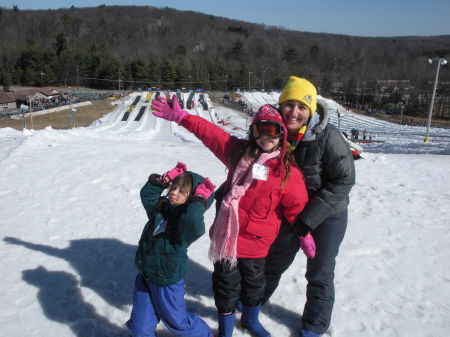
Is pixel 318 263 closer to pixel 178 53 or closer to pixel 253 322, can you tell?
pixel 253 322

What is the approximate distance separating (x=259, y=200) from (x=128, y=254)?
191 cm

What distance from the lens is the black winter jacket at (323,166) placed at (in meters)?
2.03

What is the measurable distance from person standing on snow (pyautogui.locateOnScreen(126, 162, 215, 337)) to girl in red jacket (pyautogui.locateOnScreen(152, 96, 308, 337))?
0.55ft

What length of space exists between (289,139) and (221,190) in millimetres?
525

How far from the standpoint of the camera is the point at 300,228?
2127 mm

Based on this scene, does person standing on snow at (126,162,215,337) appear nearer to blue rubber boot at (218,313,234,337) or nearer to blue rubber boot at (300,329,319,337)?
blue rubber boot at (218,313,234,337)

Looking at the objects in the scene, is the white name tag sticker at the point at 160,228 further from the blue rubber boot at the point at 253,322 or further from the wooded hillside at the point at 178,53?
the wooded hillside at the point at 178,53

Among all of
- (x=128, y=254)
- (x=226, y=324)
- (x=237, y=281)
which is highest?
(x=237, y=281)

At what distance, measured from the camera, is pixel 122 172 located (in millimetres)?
5711

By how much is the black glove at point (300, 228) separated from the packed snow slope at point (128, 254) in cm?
83

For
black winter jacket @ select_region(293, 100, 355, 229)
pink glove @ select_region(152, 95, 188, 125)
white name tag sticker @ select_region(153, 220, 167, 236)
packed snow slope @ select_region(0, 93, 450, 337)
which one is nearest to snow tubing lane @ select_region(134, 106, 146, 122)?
packed snow slope @ select_region(0, 93, 450, 337)

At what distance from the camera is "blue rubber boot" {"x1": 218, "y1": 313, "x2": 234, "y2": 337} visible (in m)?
2.21

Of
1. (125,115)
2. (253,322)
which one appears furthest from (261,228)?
(125,115)

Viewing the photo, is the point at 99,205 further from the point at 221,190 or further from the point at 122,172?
the point at 221,190
